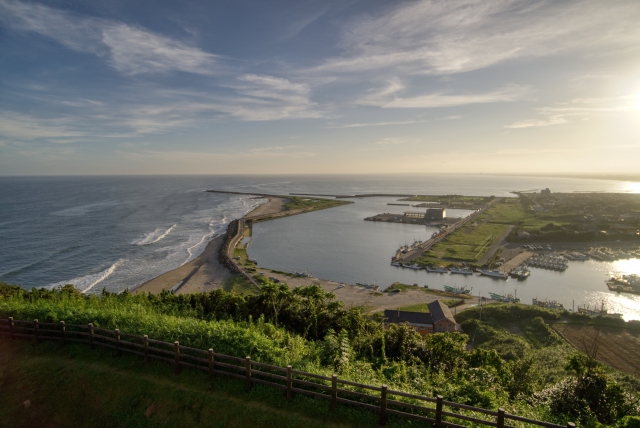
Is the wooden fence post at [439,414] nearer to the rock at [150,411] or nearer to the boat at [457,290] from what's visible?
the rock at [150,411]

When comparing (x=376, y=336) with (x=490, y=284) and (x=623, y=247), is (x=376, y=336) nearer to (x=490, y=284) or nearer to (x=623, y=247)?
(x=490, y=284)

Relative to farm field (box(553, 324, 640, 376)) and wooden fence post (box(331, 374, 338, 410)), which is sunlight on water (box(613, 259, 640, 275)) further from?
wooden fence post (box(331, 374, 338, 410))

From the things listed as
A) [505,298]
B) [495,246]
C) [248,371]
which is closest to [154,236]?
[505,298]

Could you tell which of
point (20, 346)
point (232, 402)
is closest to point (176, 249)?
point (20, 346)

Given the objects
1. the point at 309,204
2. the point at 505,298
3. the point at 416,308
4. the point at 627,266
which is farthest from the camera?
the point at 309,204

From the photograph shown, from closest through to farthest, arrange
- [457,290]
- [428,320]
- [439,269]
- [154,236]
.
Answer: [428,320]
[457,290]
[439,269]
[154,236]

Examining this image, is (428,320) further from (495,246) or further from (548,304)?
(495,246)
